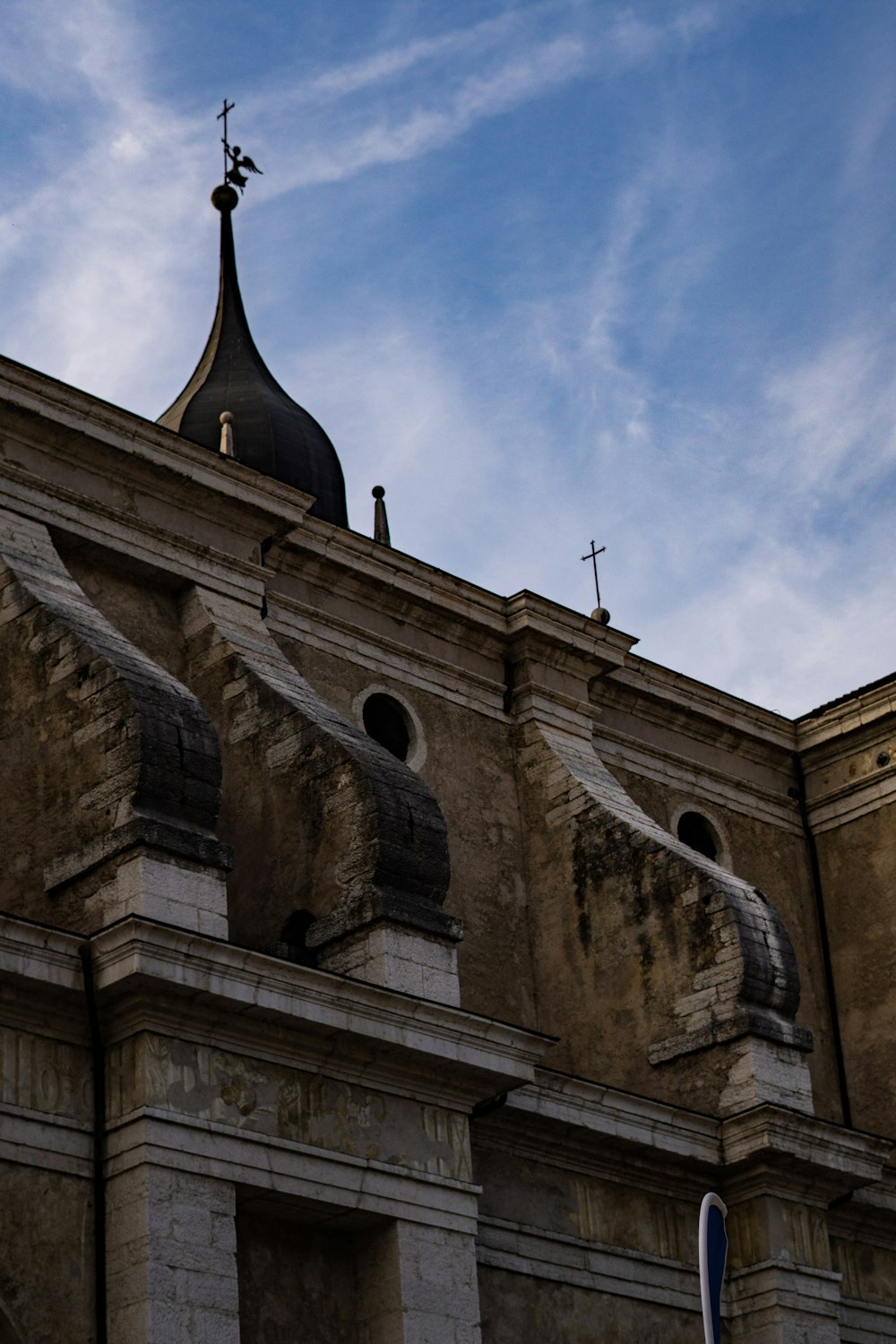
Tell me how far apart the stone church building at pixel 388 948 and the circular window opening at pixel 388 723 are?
3 centimetres

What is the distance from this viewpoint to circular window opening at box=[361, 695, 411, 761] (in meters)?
20.6

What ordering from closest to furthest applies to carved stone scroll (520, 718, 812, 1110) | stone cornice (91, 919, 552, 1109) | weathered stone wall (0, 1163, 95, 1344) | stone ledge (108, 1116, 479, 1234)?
weathered stone wall (0, 1163, 95, 1344) → stone ledge (108, 1116, 479, 1234) → stone cornice (91, 919, 552, 1109) → carved stone scroll (520, 718, 812, 1110)

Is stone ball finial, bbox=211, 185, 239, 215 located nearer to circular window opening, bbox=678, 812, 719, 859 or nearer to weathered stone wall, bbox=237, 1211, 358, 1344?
circular window opening, bbox=678, 812, 719, 859

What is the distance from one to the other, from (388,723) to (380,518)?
340 inches

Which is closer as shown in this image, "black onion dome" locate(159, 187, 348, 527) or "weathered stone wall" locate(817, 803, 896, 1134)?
"weathered stone wall" locate(817, 803, 896, 1134)

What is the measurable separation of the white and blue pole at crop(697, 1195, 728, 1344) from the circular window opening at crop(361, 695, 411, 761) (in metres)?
8.86

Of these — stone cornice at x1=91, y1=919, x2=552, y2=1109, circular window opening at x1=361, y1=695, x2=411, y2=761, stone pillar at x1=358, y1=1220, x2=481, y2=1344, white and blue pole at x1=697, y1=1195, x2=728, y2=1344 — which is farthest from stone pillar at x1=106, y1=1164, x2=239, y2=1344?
circular window opening at x1=361, y1=695, x2=411, y2=761

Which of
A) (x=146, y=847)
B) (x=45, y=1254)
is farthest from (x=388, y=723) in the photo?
(x=45, y=1254)

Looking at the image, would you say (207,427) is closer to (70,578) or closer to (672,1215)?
(70,578)

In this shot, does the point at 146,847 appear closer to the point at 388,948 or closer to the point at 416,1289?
the point at 388,948

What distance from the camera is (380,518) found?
2905 centimetres

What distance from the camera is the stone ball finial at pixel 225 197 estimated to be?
25.4 meters

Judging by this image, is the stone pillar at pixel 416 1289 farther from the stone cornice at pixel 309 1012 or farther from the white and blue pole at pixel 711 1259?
the white and blue pole at pixel 711 1259

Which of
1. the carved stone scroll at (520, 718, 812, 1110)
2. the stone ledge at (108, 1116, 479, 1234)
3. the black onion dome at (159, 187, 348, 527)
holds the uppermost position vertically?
the black onion dome at (159, 187, 348, 527)
